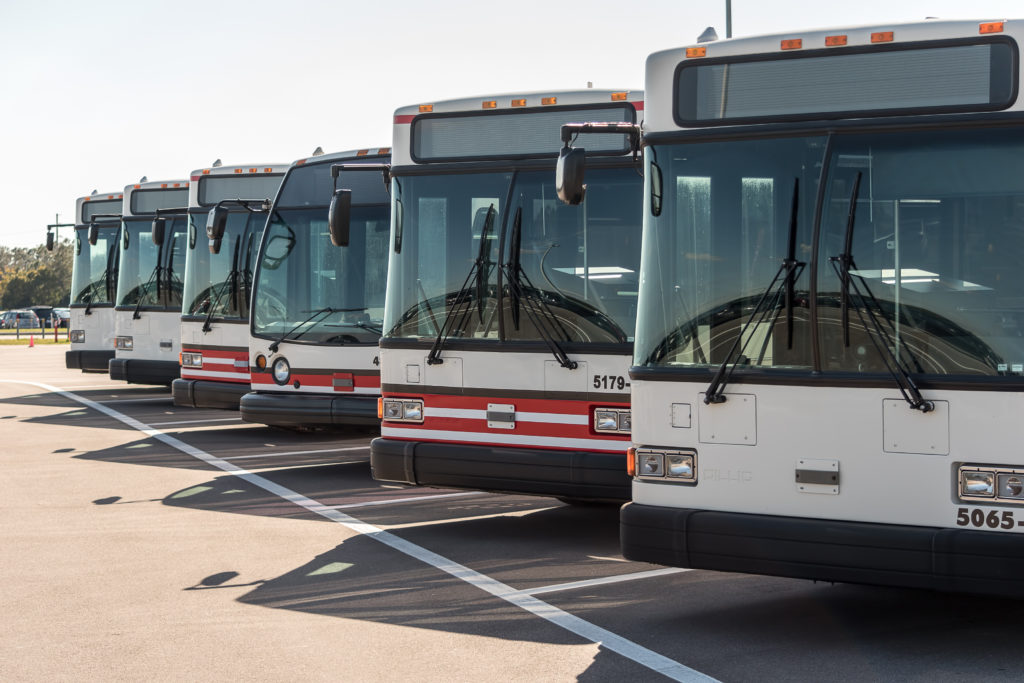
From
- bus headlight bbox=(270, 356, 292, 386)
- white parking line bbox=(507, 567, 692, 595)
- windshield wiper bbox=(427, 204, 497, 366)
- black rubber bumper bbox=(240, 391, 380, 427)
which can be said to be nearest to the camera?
white parking line bbox=(507, 567, 692, 595)

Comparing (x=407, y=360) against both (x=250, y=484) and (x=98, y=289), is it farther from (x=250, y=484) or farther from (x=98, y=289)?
(x=98, y=289)

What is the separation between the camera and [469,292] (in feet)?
29.6

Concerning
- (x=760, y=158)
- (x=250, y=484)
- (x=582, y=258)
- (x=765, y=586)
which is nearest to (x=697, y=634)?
(x=765, y=586)

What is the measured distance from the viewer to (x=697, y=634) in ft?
21.1

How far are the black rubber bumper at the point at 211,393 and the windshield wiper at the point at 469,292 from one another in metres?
7.23

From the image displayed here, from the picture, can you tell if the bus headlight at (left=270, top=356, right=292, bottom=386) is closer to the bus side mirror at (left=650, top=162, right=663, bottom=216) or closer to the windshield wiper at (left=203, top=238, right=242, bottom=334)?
the windshield wiper at (left=203, top=238, right=242, bottom=334)

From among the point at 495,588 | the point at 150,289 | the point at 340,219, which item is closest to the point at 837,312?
the point at 495,588

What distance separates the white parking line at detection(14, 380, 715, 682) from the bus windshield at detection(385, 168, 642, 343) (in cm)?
151

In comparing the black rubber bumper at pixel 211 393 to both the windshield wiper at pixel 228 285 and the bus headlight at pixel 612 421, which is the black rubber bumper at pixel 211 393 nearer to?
the windshield wiper at pixel 228 285

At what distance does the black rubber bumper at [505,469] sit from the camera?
8.45 m

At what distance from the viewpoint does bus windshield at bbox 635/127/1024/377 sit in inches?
229

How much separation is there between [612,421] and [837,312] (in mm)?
2766

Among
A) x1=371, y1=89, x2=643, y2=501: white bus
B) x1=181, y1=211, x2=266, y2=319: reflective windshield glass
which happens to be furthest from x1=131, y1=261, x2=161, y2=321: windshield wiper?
x1=371, y1=89, x2=643, y2=501: white bus

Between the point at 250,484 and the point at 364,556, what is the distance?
374cm
